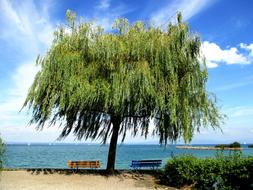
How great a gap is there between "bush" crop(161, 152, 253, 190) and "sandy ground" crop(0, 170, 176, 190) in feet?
2.99

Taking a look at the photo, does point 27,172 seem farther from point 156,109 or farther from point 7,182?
point 156,109

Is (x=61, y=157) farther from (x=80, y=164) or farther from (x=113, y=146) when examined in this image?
(x=113, y=146)

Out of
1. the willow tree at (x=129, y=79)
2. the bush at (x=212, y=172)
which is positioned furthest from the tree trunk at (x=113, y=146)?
the bush at (x=212, y=172)

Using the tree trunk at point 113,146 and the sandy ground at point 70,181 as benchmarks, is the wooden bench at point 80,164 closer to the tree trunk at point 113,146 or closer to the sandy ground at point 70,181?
the tree trunk at point 113,146

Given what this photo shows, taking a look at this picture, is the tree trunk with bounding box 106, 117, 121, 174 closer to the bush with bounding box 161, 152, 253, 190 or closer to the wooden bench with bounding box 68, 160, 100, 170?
the wooden bench with bounding box 68, 160, 100, 170

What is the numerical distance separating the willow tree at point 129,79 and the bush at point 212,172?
2.61 metres

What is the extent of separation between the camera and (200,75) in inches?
675

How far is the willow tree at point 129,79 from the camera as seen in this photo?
1639cm

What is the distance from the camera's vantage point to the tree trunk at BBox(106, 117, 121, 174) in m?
18.5

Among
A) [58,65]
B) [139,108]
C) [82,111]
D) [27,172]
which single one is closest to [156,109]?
[139,108]

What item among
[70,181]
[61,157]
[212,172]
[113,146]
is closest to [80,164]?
[113,146]

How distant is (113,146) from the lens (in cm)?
1873

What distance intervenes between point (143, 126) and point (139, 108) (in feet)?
6.52

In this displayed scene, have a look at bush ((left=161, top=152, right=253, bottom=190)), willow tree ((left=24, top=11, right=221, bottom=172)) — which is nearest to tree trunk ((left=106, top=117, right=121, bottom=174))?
willow tree ((left=24, top=11, right=221, bottom=172))
